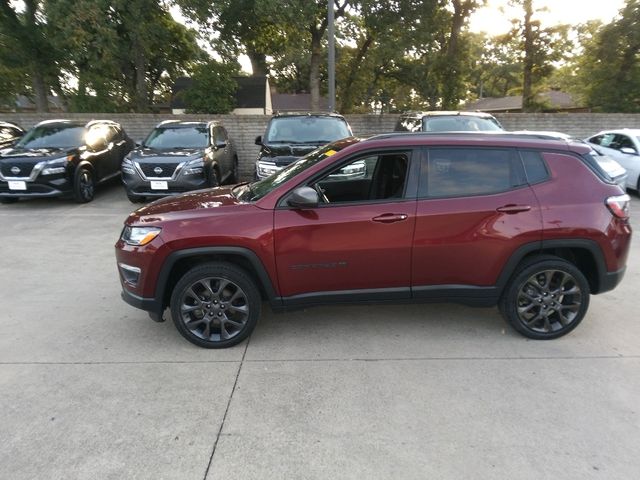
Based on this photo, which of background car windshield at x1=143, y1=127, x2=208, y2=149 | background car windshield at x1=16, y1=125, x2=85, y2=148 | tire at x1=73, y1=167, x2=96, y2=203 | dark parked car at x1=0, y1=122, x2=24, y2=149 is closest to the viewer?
tire at x1=73, y1=167, x2=96, y2=203

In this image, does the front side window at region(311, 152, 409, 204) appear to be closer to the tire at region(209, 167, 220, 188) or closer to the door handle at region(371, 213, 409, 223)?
the door handle at region(371, 213, 409, 223)

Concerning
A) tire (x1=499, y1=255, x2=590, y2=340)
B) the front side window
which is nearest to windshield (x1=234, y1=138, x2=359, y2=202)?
the front side window

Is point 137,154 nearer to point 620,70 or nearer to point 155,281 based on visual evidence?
point 155,281

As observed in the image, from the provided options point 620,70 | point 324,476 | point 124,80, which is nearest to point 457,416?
point 324,476

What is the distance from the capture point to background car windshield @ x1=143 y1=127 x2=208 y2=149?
32.1 ft

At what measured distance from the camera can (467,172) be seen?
366cm

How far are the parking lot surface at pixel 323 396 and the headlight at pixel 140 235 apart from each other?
2.90ft

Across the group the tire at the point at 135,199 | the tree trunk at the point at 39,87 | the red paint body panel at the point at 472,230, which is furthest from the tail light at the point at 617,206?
the tree trunk at the point at 39,87

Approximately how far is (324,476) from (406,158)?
8.07 ft

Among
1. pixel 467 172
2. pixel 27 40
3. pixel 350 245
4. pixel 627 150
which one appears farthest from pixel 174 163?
pixel 27 40

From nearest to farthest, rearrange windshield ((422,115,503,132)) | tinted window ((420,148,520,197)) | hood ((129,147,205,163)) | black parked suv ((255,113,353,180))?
1. tinted window ((420,148,520,197))
2. black parked suv ((255,113,353,180))
3. hood ((129,147,205,163))
4. windshield ((422,115,503,132))

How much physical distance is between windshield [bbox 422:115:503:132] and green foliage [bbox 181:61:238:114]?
379 inches

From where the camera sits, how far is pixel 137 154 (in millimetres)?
9164

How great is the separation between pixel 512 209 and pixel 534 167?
1.40ft
